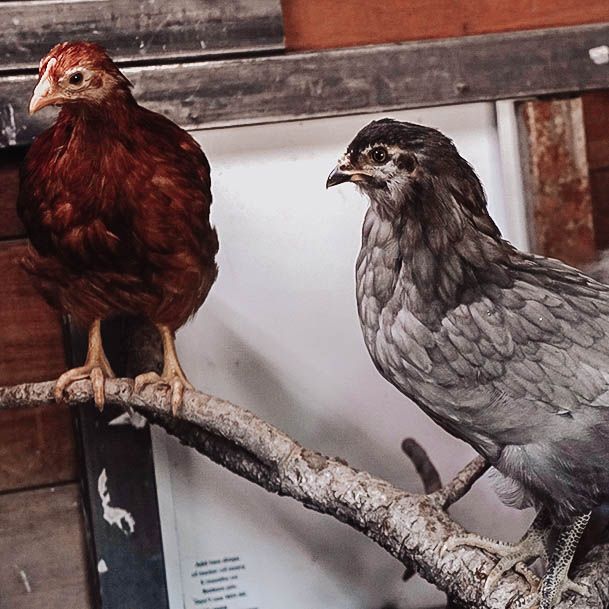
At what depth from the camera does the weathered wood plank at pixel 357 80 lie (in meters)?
1.17

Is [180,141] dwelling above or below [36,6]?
below

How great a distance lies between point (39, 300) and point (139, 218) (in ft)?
0.94

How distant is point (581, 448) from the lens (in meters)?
0.84

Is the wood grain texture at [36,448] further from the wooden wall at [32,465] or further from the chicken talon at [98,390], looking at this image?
the chicken talon at [98,390]

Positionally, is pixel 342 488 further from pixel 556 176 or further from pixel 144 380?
pixel 556 176

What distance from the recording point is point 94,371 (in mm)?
1078

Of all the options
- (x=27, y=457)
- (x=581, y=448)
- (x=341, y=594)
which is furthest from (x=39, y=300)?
(x=581, y=448)

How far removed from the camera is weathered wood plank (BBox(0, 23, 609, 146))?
3.85 feet

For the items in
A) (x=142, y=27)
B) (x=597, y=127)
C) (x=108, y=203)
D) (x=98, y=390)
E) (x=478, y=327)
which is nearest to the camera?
(x=478, y=327)

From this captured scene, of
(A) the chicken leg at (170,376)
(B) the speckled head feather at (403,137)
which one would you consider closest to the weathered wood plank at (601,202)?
(B) the speckled head feather at (403,137)

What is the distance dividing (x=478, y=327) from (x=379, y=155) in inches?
7.4

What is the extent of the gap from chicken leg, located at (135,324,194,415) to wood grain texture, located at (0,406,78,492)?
18 centimetres

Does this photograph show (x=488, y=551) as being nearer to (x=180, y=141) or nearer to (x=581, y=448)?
(x=581, y=448)

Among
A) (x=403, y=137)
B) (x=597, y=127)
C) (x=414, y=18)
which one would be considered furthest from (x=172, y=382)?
(x=597, y=127)
